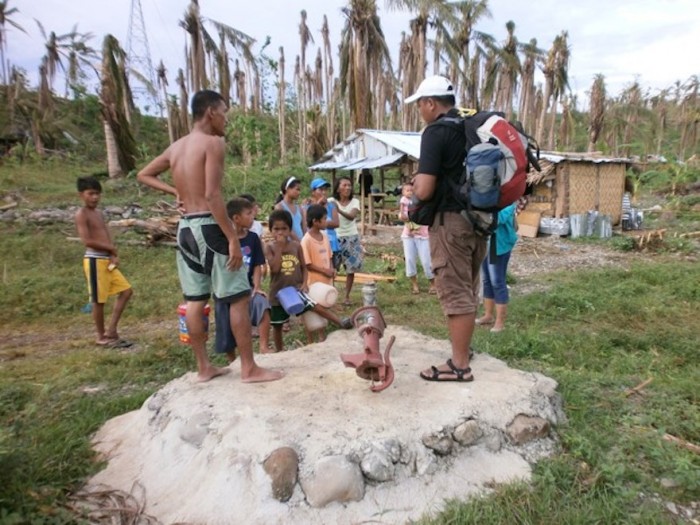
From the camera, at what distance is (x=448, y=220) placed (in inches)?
119

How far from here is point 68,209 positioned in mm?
12297

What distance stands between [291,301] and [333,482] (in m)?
2.17

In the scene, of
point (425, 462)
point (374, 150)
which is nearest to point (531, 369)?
point (425, 462)

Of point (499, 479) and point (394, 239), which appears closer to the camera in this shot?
point (499, 479)

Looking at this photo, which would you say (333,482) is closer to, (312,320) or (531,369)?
(531,369)

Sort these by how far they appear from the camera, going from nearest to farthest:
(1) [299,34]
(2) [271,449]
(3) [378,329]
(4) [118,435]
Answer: (2) [271,449] < (3) [378,329] < (4) [118,435] < (1) [299,34]

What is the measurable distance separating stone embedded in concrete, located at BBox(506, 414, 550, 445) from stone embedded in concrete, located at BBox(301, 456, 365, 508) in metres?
0.96

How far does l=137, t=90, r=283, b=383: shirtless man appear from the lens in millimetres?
2898

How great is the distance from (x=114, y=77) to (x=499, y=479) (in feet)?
55.5

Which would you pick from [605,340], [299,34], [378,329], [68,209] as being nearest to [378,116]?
[299,34]

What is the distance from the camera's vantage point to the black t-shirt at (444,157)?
114 inches

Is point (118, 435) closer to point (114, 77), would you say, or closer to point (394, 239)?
point (394, 239)

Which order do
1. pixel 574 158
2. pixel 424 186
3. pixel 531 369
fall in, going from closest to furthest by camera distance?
1. pixel 424 186
2. pixel 531 369
3. pixel 574 158

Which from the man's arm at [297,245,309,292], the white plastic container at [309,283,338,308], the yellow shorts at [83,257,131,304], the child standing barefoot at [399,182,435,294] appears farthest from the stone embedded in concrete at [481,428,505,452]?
the yellow shorts at [83,257,131,304]
